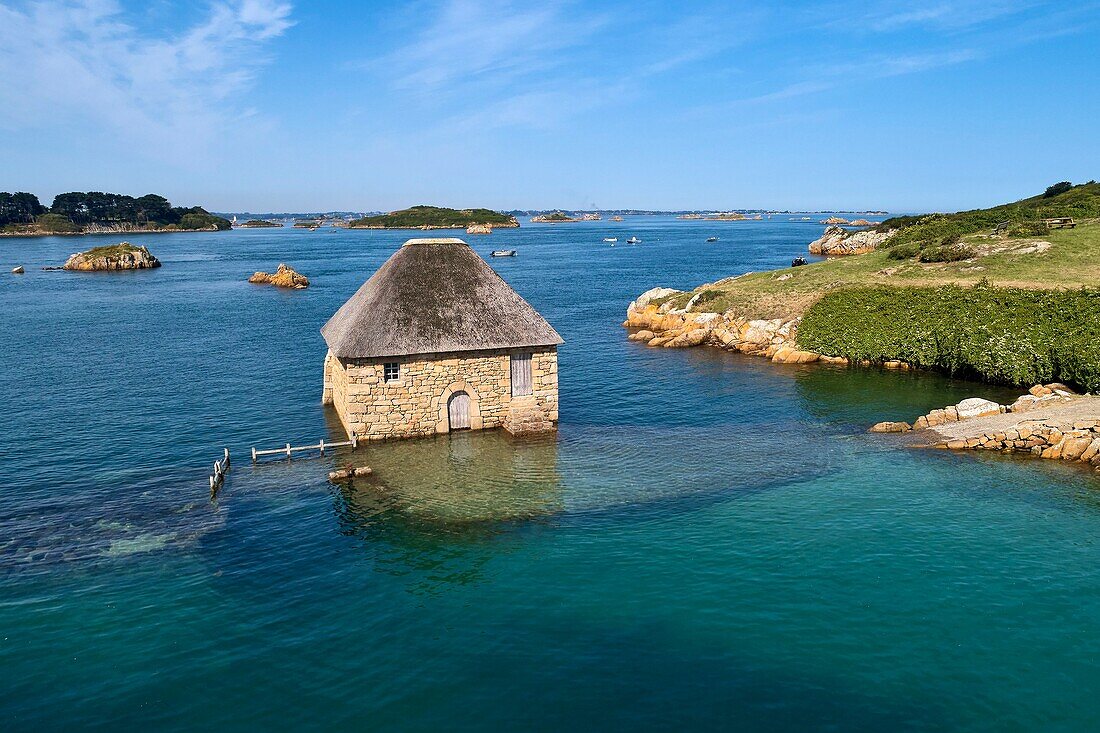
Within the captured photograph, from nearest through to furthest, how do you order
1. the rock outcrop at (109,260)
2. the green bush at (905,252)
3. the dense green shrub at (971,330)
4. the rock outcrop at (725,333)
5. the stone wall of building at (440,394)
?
the stone wall of building at (440,394) → the dense green shrub at (971,330) → the rock outcrop at (725,333) → the green bush at (905,252) → the rock outcrop at (109,260)

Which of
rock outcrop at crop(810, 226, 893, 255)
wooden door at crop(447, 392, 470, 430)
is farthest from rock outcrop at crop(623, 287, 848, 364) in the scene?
rock outcrop at crop(810, 226, 893, 255)

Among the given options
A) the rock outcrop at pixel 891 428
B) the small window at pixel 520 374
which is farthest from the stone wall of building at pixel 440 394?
the rock outcrop at pixel 891 428

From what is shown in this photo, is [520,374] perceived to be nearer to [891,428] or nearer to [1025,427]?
[891,428]

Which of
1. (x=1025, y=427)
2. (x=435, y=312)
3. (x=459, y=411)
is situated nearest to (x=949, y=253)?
(x=1025, y=427)

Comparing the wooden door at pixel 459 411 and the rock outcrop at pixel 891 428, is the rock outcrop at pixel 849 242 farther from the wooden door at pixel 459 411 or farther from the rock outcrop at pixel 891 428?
the wooden door at pixel 459 411

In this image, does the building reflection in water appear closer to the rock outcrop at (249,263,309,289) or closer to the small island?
the small island

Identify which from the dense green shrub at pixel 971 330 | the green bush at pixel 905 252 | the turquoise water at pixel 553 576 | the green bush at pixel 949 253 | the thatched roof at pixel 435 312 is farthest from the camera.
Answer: the green bush at pixel 905 252
